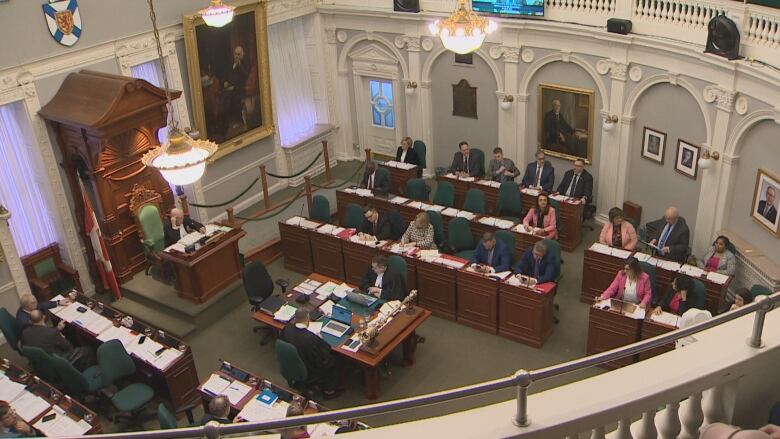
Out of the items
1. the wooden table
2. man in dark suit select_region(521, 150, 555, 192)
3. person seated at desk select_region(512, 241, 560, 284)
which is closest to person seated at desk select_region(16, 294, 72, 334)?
the wooden table

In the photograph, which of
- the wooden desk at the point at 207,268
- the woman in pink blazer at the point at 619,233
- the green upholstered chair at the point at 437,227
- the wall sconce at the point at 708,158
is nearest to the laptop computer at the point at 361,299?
the green upholstered chair at the point at 437,227

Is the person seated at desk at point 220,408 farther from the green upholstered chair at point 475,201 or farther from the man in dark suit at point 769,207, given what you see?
the man in dark suit at point 769,207

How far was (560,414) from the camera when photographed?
2.62 metres

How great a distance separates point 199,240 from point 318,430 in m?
4.24

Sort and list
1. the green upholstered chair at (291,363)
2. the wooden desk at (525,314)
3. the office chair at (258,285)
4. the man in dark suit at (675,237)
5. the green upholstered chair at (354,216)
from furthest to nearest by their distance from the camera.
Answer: the green upholstered chair at (354,216) < the man in dark suit at (675,237) < the office chair at (258,285) < the wooden desk at (525,314) < the green upholstered chair at (291,363)

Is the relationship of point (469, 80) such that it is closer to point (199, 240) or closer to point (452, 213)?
point (452, 213)

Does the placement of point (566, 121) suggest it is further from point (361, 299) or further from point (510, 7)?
point (361, 299)

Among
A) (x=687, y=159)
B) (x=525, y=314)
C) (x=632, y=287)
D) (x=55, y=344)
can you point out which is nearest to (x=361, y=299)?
(x=525, y=314)

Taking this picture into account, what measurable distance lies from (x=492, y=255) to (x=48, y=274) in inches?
253

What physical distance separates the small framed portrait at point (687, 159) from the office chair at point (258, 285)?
604 centimetres

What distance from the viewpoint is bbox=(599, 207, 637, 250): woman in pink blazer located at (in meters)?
9.93

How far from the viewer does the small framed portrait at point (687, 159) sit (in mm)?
10539

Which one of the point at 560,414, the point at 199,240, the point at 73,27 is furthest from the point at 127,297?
the point at 560,414

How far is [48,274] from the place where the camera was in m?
10.7
